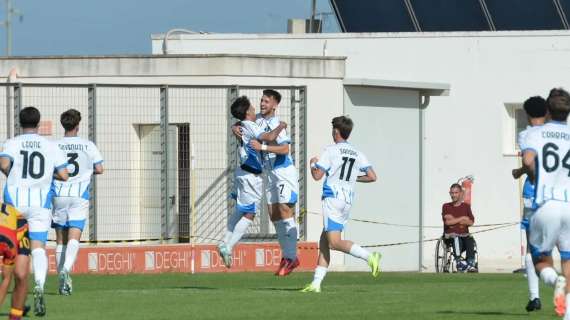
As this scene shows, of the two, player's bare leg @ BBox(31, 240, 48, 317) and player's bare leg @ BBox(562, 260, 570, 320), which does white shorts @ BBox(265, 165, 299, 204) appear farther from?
player's bare leg @ BBox(562, 260, 570, 320)

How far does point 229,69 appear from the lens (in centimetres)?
2869

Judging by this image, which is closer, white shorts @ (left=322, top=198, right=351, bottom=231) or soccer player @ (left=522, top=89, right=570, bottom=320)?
soccer player @ (left=522, top=89, right=570, bottom=320)

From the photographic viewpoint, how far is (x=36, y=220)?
15.4m

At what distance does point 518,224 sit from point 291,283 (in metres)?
12.8

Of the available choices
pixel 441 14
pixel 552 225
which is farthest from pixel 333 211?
pixel 441 14

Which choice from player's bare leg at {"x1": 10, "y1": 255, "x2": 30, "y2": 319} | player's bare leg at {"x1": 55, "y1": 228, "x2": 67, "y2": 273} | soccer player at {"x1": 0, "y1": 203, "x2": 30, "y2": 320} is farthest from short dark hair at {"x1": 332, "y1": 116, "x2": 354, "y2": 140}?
player's bare leg at {"x1": 10, "y1": 255, "x2": 30, "y2": 319}

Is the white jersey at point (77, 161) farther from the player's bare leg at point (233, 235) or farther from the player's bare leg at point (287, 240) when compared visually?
the player's bare leg at point (287, 240)

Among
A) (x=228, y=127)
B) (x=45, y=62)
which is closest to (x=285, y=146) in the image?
(x=228, y=127)

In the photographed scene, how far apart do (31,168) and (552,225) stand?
5136 millimetres

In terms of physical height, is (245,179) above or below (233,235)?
above

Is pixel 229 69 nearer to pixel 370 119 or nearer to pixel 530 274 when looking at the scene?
pixel 370 119

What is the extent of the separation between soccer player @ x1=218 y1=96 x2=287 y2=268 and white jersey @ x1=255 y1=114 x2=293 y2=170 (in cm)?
9

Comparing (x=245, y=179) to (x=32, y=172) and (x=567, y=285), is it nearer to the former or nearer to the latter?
(x=32, y=172)

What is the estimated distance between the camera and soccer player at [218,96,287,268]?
64.7ft
